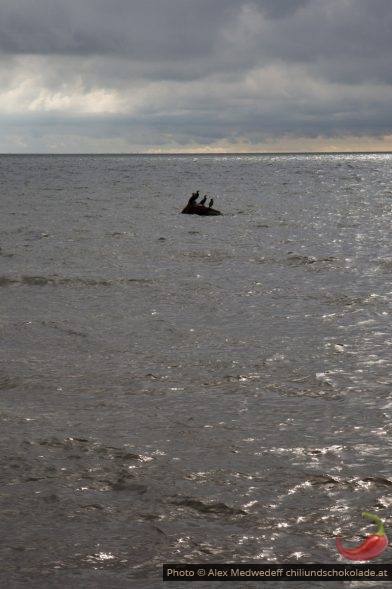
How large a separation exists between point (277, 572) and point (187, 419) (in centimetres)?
345

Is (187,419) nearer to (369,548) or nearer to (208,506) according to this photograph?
(208,506)

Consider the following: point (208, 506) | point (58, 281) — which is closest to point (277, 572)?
point (208, 506)

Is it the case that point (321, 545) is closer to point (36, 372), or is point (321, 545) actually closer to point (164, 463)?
point (164, 463)

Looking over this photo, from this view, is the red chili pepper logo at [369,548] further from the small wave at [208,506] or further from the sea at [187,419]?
the small wave at [208,506]

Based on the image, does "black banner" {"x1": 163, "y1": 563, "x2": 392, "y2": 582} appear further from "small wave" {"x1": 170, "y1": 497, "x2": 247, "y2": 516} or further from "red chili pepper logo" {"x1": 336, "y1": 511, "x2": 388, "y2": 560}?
"small wave" {"x1": 170, "y1": 497, "x2": 247, "y2": 516}

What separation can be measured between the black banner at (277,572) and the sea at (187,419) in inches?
2.7

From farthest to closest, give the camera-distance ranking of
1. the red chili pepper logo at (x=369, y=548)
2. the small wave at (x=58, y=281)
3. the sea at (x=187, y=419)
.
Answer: the small wave at (x=58, y=281) < the sea at (x=187, y=419) < the red chili pepper logo at (x=369, y=548)

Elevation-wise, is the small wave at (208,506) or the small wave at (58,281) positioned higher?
the small wave at (58,281)

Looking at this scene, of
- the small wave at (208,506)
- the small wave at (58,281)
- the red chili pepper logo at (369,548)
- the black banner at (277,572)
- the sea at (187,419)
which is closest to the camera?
the black banner at (277,572)

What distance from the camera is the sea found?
5949 millimetres

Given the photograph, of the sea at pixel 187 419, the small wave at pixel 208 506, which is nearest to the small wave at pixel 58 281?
the sea at pixel 187 419

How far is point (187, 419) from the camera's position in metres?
8.85

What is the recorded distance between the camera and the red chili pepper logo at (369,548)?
18.7 feet

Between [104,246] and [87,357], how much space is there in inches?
583
